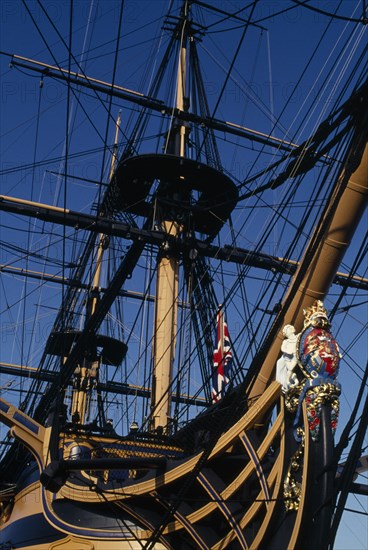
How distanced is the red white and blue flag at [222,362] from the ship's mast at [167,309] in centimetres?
71

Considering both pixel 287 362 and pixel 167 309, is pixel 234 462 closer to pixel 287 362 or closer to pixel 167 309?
pixel 287 362

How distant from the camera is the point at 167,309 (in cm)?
1355

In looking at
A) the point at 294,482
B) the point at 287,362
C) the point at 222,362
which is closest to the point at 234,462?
the point at 294,482

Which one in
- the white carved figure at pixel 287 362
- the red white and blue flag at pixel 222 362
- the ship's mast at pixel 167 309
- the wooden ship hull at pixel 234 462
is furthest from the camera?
the ship's mast at pixel 167 309

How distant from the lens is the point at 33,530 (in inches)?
352

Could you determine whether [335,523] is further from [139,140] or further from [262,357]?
[139,140]

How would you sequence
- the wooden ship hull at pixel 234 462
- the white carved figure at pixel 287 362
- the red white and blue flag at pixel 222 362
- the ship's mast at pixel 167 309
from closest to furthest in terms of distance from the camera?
1. the wooden ship hull at pixel 234 462
2. the white carved figure at pixel 287 362
3. the red white and blue flag at pixel 222 362
4. the ship's mast at pixel 167 309

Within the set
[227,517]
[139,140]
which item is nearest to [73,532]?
[227,517]

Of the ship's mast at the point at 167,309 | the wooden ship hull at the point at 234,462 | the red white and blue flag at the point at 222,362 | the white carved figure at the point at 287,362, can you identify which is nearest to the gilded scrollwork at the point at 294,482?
the wooden ship hull at the point at 234,462

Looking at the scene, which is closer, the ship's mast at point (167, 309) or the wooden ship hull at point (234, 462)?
the wooden ship hull at point (234, 462)

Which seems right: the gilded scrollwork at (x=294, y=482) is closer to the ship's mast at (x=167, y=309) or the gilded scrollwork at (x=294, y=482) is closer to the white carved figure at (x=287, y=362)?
the white carved figure at (x=287, y=362)

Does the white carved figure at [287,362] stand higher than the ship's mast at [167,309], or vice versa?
the ship's mast at [167,309]

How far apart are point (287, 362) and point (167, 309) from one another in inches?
283

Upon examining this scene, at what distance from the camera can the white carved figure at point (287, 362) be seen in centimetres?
638
